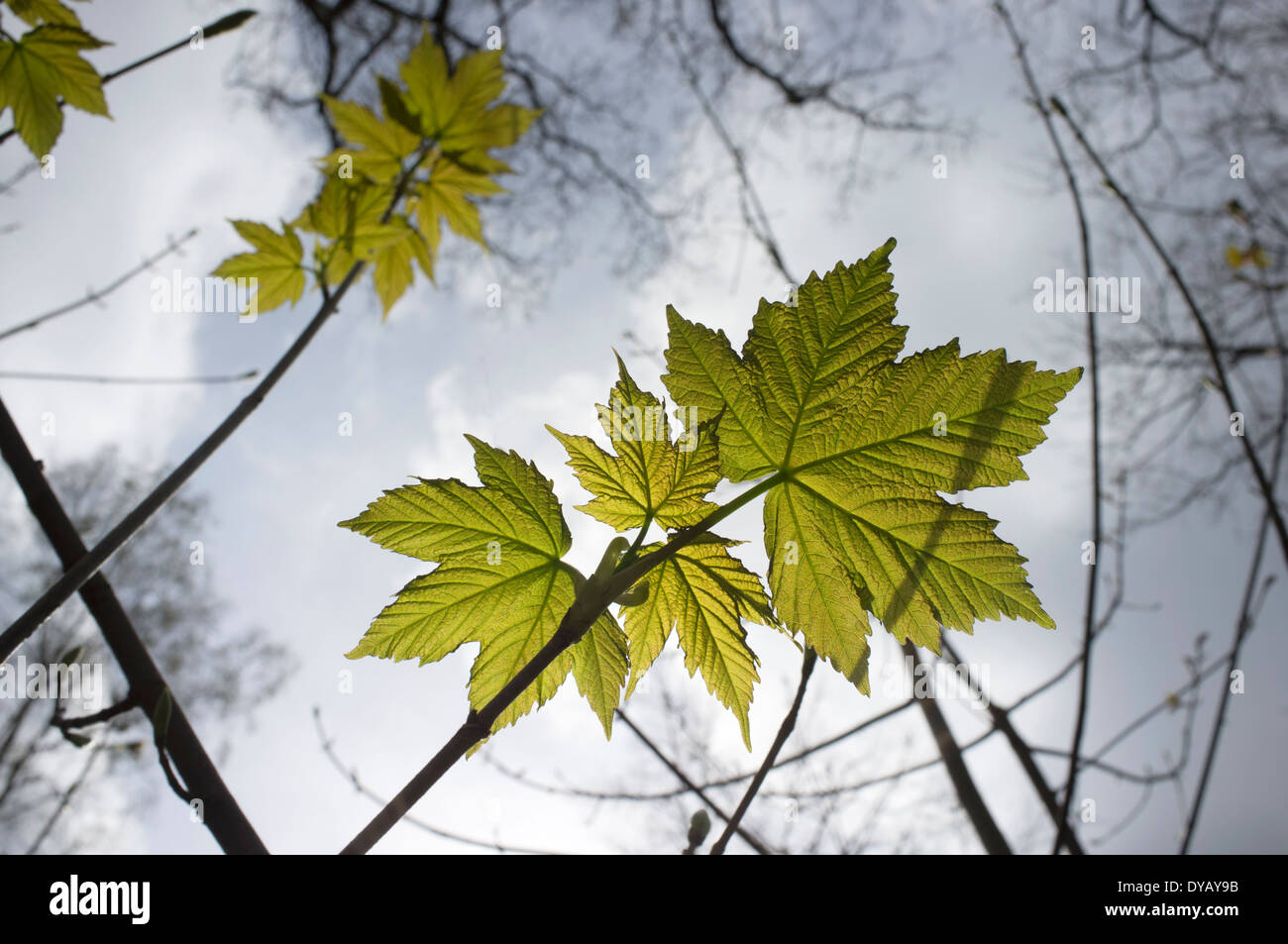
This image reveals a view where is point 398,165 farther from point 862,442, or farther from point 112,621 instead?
point 862,442

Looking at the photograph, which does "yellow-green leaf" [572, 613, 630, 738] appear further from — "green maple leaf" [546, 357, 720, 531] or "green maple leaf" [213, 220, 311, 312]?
"green maple leaf" [213, 220, 311, 312]

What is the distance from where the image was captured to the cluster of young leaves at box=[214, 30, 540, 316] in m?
1.16

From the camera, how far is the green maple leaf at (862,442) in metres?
0.63

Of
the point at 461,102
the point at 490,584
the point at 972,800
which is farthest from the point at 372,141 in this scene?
the point at 972,800

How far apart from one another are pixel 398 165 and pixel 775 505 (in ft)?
3.49

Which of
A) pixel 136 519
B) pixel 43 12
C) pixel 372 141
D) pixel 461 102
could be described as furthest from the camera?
pixel 372 141

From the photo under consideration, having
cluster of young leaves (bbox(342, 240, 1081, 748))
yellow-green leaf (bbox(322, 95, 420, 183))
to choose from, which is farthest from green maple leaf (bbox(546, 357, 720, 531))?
yellow-green leaf (bbox(322, 95, 420, 183))

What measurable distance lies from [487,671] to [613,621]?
0.42 feet

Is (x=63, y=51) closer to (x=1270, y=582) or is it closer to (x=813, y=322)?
(x=813, y=322)

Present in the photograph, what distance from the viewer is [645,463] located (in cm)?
62
